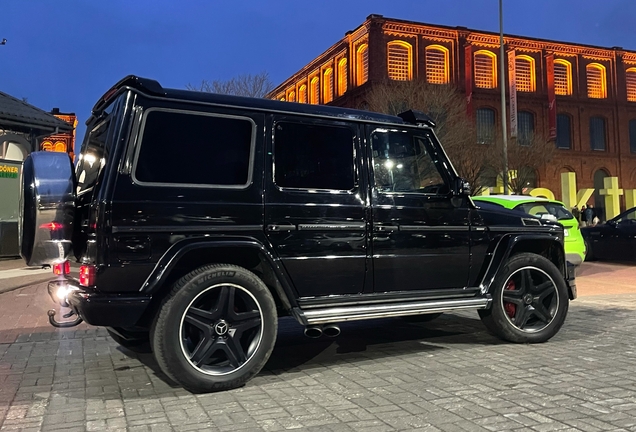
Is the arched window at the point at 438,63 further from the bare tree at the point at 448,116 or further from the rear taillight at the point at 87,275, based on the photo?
the rear taillight at the point at 87,275

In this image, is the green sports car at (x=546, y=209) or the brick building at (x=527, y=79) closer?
the green sports car at (x=546, y=209)

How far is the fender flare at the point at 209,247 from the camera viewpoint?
3.83 meters

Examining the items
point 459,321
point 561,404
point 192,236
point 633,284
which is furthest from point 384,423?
point 633,284

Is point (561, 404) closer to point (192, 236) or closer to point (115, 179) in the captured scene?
point (192, 236)

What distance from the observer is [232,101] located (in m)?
4.32

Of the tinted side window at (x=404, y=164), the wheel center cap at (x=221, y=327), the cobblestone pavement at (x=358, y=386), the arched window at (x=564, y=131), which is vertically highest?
the arched window at (x=564, y=131)

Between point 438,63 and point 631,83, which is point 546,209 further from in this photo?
point 631,83

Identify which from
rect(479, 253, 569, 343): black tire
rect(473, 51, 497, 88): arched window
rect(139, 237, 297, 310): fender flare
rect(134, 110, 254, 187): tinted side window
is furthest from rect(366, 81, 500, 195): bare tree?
rect(139, 237, 297, 310): fender flare

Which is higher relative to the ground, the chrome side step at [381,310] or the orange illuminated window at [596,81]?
the orange illuminated window at [596,81]

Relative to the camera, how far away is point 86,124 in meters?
5.21

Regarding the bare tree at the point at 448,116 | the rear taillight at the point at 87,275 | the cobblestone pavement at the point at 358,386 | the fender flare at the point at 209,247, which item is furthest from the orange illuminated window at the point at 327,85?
the rear taillight at the point at 87,275

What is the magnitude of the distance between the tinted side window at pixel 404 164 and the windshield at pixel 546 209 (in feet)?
19.4

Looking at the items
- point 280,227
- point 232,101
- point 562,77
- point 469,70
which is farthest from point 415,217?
point 562,77

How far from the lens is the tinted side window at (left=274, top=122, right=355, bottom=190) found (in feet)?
14.6
